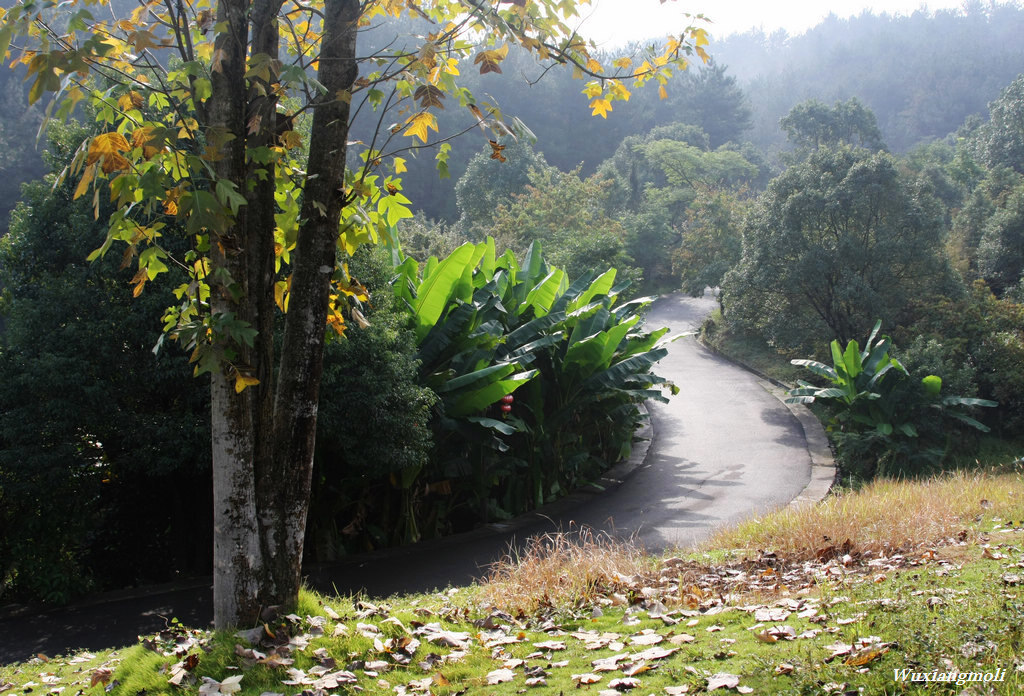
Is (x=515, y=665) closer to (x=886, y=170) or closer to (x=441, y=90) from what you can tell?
(x=441, y=90)

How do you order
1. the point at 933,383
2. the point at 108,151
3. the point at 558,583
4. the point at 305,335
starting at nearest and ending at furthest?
the point at 108,151 → the point at 305,335 → the point at 558,583 → the point at 933,383

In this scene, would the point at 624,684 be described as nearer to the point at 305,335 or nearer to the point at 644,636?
the point at 644,636

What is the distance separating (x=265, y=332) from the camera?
5.02m

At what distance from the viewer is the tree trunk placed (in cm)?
473

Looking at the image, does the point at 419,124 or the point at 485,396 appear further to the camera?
the point at 485,396

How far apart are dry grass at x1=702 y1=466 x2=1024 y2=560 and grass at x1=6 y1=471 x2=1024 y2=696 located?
0.10 m

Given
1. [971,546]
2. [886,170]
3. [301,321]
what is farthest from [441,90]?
[886,170]

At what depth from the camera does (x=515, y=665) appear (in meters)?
4.30

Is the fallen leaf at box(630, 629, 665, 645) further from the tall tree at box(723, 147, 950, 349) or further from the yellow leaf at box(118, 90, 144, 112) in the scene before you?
the tall tree at box(723, 147, 950, 349)

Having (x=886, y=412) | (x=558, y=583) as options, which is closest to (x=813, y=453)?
(x=886, y=412)

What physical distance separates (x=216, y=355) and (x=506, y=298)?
10.2 m

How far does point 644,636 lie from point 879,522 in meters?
4.05

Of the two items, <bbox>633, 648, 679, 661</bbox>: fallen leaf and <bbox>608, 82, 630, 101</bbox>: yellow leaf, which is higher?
<bbox>608, 82, 630, 101</bbox>: yellow leaf

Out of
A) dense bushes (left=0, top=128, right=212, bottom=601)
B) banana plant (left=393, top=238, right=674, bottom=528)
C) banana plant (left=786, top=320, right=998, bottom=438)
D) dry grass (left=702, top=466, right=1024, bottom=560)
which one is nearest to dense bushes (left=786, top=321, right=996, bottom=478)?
banana plant (left=786, top=320, right=998, bottom=438)
